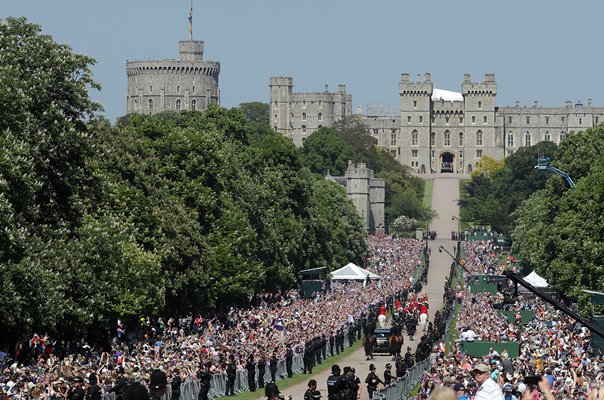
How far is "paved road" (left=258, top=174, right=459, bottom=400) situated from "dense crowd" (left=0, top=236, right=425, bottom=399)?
1.16m

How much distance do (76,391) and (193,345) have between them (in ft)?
57.3

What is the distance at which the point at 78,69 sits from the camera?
47.4m

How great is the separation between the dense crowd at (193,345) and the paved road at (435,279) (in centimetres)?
116

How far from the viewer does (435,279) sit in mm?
103812

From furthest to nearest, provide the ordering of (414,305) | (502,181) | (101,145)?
(502,181) → (414,305) → (101,145)

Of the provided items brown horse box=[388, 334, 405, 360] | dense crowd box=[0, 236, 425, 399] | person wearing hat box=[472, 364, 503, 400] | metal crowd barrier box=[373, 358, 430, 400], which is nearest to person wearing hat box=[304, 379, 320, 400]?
dense crowd box=[0, 236, 425, 399]

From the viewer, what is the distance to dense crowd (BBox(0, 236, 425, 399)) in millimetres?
34312

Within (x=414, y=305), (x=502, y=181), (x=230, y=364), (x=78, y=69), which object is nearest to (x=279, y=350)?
(x=230, y=364)

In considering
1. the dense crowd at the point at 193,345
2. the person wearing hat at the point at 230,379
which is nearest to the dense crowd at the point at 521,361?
the dense crowd at the point at 193,345

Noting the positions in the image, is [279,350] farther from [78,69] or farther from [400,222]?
[400,222]

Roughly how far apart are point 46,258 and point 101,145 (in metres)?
14.4

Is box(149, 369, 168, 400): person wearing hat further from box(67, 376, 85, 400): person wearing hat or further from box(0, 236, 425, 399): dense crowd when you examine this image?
box(0, 236, 425, 399): dense crowd

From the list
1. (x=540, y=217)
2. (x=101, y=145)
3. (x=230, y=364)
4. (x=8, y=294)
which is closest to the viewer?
(x=8, y=294)

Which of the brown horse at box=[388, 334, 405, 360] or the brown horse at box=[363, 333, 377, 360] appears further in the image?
the brown horse at box=[363, 333, 377, 360]
